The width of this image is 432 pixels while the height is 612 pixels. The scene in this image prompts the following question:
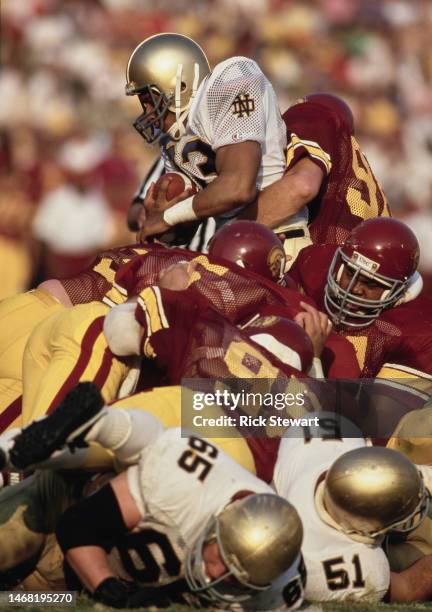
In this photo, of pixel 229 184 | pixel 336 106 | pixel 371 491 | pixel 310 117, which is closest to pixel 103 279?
pixel 229 184

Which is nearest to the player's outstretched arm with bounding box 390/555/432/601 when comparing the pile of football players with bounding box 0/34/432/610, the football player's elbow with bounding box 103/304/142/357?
the pile of football players with bounding box 0/34/432/610

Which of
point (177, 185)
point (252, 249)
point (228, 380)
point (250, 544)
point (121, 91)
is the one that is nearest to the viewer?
point (250, 544)

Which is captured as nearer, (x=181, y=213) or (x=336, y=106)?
(x=181, y=213)

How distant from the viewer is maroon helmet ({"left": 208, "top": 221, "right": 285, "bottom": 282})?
14.4 feet

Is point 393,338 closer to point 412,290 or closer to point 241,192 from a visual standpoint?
point 412,290

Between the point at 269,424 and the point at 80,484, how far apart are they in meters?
0.66

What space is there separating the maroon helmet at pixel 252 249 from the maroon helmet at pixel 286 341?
0.48 meters

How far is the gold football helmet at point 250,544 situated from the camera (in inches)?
118

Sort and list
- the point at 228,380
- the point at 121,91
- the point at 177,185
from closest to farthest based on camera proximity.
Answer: the point at 228,380
the point at 177,185
the point at 121,91

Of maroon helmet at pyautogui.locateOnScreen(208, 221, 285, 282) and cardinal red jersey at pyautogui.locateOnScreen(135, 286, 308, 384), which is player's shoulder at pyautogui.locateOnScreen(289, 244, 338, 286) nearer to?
maroon helmet at pyautogui.locateOnScreen(208, 221, 285, 282)

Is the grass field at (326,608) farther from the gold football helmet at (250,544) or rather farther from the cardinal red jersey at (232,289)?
the cardinal red jersey at (232,289)

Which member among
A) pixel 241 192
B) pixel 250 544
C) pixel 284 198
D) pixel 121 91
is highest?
pixel 241 192

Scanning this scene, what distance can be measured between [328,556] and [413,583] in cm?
50

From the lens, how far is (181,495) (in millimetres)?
3156
